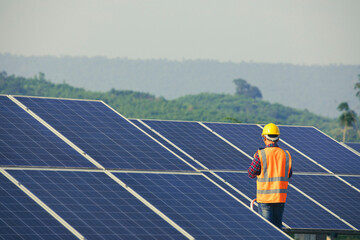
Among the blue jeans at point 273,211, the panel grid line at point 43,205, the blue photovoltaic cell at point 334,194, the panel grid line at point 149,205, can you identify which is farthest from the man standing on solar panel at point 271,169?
the blue photovoltaic cell at point 334,194

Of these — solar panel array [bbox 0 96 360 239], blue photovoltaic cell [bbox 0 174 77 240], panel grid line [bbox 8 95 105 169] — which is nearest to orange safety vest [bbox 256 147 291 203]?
solar panel array [bbox 0 96 360 239]

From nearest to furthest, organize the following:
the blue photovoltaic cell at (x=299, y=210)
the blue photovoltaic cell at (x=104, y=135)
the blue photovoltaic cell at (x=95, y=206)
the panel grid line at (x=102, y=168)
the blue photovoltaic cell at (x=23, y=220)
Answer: the blue photovoltaic cell at (x=23, y=220)
the blue photovoltaic cell at (x=95, y=206)
the panel grid line at (x=102, y=168)
the blue photovoltaic cell at (x=104, y=135)
the blue photovoltaic cell at (x=299, y=210)

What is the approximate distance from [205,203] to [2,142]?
516 centimetres

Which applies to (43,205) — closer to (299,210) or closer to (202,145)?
(299,210)

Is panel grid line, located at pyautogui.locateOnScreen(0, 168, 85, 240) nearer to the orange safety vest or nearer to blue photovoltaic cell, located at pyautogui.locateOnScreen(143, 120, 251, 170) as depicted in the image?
the orange safety vest

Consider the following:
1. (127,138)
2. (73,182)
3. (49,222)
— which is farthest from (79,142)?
(49,222)

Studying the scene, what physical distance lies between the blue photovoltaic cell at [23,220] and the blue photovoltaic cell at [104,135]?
364cm

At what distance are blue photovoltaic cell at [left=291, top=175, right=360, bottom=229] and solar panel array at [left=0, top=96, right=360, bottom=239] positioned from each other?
0.04 metres

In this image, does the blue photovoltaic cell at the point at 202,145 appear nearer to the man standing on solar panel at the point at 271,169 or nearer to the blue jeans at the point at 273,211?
the blue jeans at the point at 273,211

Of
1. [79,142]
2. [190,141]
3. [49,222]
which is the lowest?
[49,222]

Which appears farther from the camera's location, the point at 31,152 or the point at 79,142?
the point at 79,142

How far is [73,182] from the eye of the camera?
1903 centimetres

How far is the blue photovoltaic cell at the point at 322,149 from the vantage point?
31.1 meters

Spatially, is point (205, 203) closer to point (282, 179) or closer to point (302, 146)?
point (282, 179)
